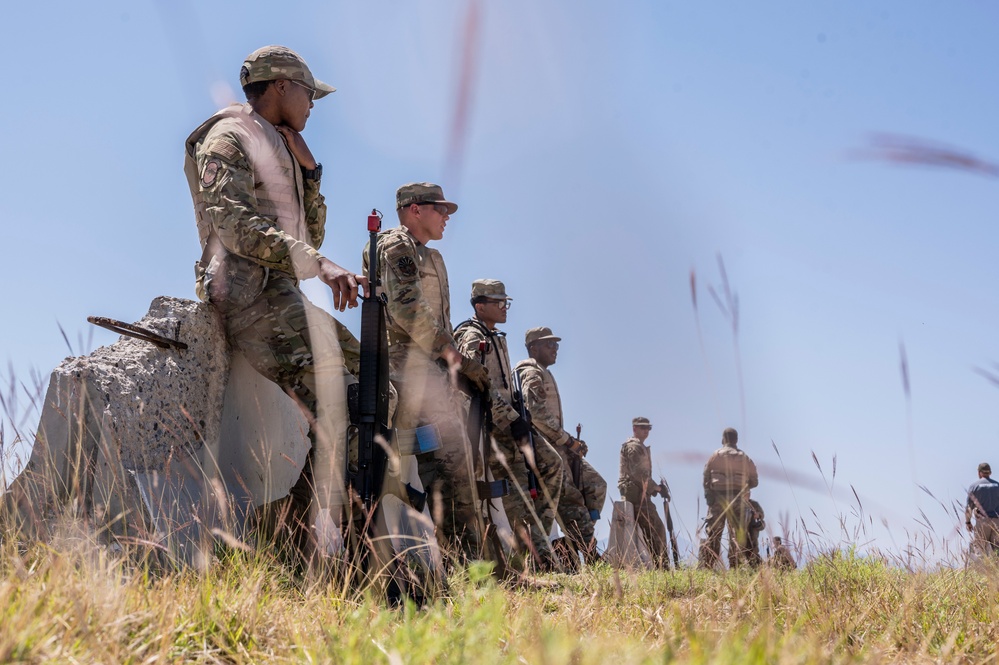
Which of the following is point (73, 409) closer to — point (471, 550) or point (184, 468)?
point (184, 468)

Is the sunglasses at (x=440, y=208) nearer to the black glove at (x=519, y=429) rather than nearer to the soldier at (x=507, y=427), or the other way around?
the soldier at (x=507, y=427)

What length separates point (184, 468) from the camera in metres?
3.53

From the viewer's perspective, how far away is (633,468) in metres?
9.65

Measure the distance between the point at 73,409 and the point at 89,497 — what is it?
0.31 meters

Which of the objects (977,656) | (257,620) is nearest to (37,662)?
(257,620)

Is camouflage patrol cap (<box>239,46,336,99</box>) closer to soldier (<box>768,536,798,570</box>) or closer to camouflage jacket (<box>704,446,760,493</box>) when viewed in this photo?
soldier (<box>768,536,798,570</box>)

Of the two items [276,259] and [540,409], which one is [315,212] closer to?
[276,259]

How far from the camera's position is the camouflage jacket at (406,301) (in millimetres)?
4539

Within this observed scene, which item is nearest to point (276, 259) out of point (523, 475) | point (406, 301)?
point (406, 301)

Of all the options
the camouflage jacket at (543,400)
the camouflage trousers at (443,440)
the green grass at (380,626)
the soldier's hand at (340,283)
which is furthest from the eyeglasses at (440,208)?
the camouflage jacket at (543,400)

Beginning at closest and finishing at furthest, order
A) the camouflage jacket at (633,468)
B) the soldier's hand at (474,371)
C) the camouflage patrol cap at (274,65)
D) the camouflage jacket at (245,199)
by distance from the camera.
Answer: the camouflage jacket at (245,199) < the camouflage patrol cap at (274,65) < the soldier's hand at (474,371) < the camouflage jacket at (633,468)

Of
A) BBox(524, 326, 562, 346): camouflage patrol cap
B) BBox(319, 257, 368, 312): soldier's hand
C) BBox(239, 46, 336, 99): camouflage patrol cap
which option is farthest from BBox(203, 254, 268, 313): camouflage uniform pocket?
BBox(524, 326, 562, 346): camouflage patrol cap

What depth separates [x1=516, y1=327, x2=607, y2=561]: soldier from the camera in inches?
290

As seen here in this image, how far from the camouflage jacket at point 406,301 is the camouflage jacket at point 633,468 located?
207 inches
